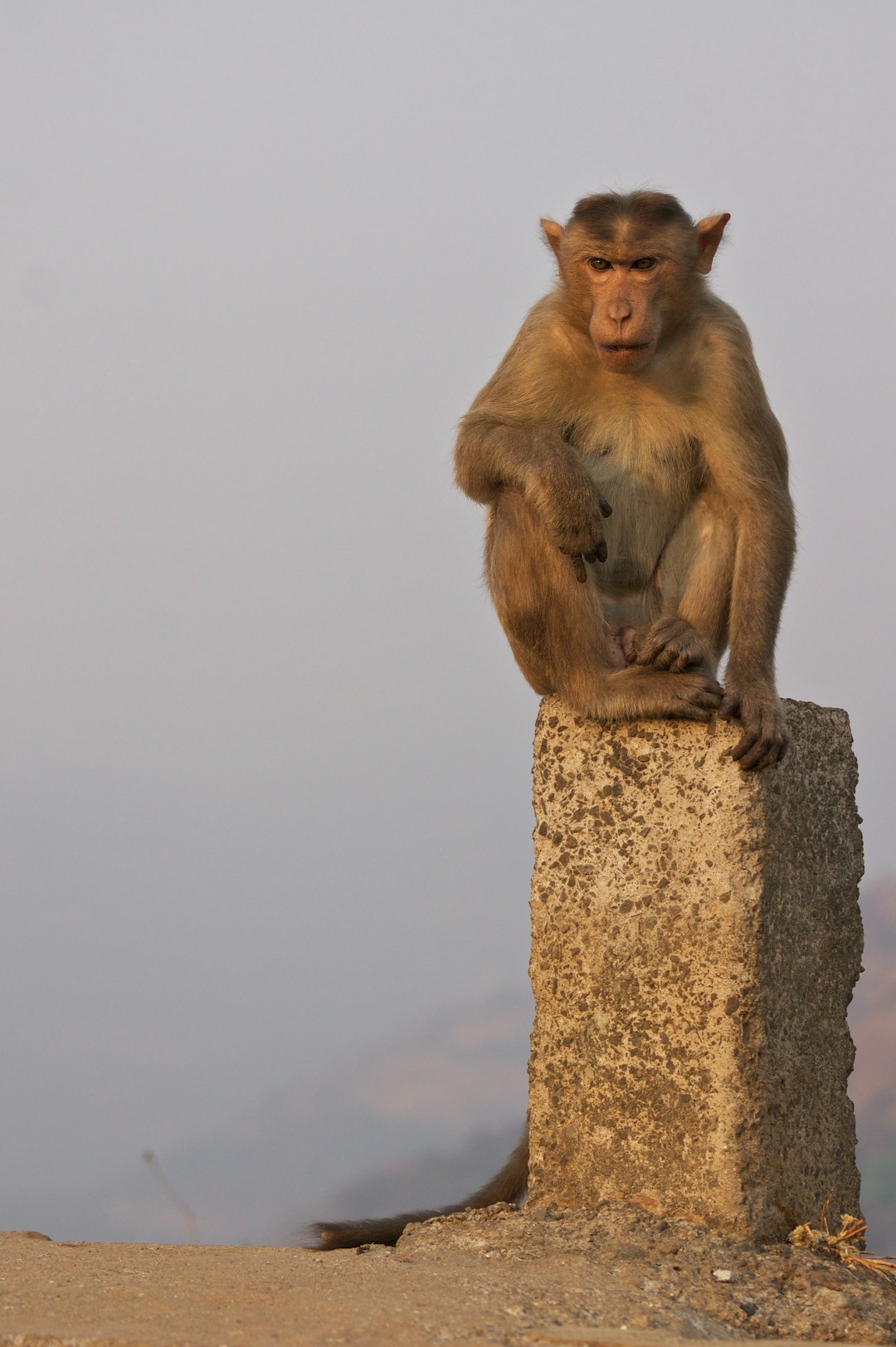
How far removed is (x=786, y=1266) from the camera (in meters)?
5.19

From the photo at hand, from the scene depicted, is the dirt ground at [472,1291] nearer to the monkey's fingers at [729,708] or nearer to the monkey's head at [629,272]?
the monkey's fingers at [729,708]

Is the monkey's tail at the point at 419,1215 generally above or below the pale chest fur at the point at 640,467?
below

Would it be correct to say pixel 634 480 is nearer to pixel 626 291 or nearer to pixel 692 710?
pixel 626 291

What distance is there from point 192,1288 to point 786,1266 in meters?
1.88

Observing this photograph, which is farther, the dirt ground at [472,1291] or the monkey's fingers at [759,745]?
the monkey's fingers at [759,745]

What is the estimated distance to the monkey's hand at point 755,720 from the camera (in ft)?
17.3

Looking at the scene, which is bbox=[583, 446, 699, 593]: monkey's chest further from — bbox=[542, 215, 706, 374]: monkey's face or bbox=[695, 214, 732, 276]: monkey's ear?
bbox=[695, 214, 732, 276]: monkey's ear

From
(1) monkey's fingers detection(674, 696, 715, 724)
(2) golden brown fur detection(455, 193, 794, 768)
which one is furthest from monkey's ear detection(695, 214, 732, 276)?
(1) monkey's fingers detection(674, 696, 715, 724)

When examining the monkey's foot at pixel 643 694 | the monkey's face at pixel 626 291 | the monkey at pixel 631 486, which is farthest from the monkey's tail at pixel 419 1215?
the monkey's face at pixel 626 291

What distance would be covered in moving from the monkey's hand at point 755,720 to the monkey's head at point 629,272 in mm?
1158

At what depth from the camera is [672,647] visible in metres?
5.40

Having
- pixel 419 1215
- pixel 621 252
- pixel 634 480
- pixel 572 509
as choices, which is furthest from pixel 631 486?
pixel 419 1215

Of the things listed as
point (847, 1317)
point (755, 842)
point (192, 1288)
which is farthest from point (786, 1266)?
point (192, 1288)

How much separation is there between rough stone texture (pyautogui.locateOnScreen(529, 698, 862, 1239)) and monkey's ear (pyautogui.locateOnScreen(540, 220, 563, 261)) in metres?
1.72
